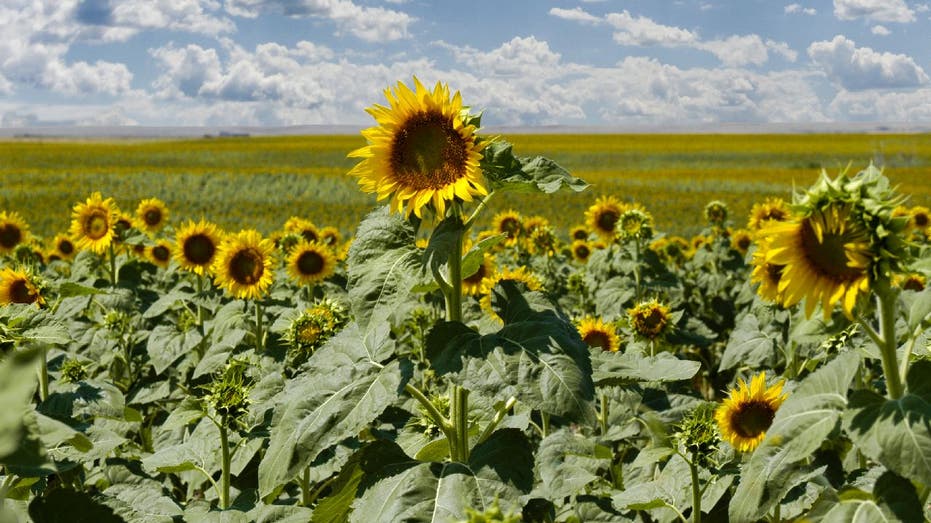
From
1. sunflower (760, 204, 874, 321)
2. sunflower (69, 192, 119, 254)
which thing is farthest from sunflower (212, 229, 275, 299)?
sunflower (760, 204, 874, 321)

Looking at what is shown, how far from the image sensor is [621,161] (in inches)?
2101

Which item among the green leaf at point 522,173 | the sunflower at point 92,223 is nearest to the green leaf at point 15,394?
the green leaf at point 522,173

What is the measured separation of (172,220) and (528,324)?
21640 mm

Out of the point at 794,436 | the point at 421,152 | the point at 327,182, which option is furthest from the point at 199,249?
the point at 327,182

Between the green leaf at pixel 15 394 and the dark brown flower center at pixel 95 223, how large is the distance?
19.8 ft

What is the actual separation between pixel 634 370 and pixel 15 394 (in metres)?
1.82

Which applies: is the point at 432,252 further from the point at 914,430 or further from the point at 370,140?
the point at 914,430

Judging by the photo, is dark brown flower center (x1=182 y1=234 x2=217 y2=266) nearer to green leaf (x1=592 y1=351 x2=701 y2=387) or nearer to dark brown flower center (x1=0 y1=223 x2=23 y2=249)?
dark brown flower center (x1=0 y1=223 x2=23 y2=249)

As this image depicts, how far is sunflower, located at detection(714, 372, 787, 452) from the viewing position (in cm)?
278

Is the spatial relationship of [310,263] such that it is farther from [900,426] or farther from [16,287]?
[900,426]

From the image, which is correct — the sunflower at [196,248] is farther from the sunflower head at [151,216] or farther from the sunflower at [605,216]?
the sunflower at [605,216]

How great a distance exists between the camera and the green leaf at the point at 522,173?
1966mm

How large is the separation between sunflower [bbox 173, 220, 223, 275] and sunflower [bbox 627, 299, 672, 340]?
3.02 meters

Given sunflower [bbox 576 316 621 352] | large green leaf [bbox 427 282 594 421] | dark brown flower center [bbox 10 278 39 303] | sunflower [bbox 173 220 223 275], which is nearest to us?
large green leaf [bbox 427 282 594 421]
